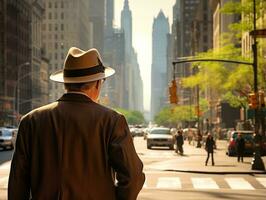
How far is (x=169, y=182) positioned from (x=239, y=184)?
228 cm

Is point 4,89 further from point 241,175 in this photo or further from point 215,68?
point 241,175

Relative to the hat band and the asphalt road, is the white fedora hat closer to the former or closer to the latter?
the hat band

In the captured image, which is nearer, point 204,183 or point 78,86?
point 78,86

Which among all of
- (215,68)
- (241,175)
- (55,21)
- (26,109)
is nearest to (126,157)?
(241,175)

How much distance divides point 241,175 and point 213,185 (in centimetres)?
548

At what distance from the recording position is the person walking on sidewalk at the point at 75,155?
4238 mm

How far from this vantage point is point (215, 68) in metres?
59.6

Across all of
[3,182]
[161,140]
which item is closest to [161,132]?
Answer: [161,140]

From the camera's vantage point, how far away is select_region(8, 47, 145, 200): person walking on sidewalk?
13.9 feet

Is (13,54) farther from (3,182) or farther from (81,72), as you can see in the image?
(81,72)

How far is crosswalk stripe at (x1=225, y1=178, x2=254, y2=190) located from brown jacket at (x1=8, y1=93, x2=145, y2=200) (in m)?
16.5

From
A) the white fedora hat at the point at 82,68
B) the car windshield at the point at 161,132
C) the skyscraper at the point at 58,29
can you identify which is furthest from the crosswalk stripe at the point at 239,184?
the skyscraper at the point at 58,29

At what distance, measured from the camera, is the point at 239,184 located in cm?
2202

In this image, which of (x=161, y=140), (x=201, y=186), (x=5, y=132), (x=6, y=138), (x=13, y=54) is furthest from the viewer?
(x=13, y=54)
